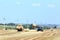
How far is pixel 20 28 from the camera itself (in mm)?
80188

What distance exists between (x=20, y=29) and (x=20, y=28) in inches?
13.1

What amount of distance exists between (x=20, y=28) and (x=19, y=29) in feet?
1.44

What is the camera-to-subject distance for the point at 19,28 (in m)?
80.2

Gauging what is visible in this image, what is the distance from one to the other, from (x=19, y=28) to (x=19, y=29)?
1.00 feet

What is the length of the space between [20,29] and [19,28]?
1.43ft

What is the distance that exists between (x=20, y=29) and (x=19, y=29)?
0.31 meters

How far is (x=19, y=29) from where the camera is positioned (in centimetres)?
8025

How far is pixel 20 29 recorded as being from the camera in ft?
263
